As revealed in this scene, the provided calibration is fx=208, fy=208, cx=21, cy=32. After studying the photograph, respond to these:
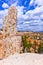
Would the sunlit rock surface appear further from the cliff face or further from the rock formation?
the rock formation

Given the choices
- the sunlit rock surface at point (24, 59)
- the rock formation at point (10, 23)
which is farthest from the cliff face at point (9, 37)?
the sunlit rock surface at point (24, 59)

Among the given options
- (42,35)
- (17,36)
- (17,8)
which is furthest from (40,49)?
(17,8)

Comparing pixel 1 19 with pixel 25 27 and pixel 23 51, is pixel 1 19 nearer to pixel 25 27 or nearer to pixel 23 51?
pixel 25 27

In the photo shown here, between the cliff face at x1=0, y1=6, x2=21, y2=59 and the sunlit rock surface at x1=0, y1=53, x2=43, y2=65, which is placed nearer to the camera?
the sunlit rock surface at x1=0, y1=53, x2=43, y2=65

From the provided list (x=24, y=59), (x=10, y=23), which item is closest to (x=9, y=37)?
(x=10, y=23)

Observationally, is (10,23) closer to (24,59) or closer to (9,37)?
(9,37)

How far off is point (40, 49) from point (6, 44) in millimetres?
530

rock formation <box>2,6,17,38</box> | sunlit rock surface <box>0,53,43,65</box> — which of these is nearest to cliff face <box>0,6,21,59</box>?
rock formation <box>2,6,17,38</box>

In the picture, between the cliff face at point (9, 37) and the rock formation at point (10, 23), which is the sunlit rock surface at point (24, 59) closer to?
the cliff face at point (9, 37)

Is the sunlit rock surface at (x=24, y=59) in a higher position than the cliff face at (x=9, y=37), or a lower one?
lower

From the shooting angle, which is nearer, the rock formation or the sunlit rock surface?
the sunlit rock surface

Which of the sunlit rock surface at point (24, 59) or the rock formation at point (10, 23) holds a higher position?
the rock formation at point (10, 23)

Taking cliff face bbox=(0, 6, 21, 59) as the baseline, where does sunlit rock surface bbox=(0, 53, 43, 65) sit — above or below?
below

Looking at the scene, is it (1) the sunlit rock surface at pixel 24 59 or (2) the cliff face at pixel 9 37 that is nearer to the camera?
(1) the sunlit rock surface at pixel 24 59
